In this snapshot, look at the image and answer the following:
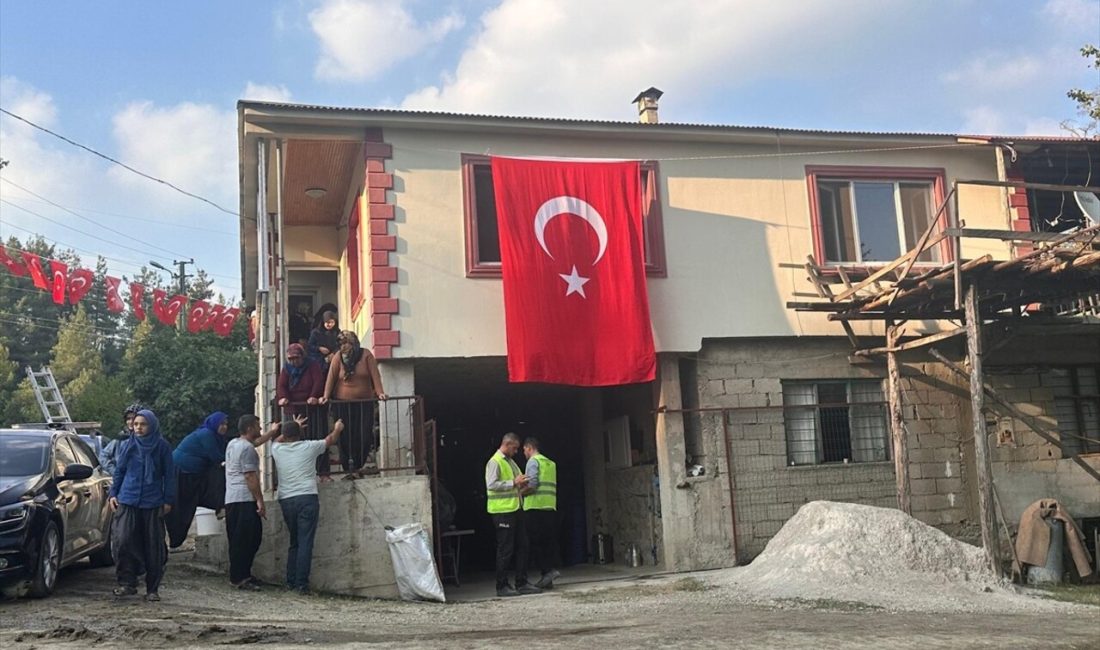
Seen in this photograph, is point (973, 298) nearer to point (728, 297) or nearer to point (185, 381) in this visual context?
point (728, 297)

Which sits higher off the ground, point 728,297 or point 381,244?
point 381,244

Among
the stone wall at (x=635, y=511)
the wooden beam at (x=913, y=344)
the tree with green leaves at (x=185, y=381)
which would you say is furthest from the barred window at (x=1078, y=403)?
the tree with green leaves at (x=185, y=381)

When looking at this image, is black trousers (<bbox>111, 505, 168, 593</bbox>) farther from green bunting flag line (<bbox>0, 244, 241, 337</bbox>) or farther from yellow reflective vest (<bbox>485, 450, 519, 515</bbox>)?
green bunting flag line (<bbox>0, 244, 241, 337</bbox>)

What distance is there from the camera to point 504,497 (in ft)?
38.4

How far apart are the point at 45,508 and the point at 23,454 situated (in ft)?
2.83

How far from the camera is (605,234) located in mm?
13344

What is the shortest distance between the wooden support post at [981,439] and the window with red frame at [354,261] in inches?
320

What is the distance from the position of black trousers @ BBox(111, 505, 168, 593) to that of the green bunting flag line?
39.4 ft

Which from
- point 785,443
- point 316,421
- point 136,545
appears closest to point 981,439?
point 785,443

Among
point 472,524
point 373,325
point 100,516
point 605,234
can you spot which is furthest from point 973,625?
point 472,524

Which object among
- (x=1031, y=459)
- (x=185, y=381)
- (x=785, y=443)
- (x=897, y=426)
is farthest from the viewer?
(x=185, y=381)

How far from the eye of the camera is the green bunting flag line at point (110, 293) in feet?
67.6

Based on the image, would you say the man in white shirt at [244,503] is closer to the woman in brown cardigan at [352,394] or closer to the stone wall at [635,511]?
the woman in brown cardigan at [352,394]

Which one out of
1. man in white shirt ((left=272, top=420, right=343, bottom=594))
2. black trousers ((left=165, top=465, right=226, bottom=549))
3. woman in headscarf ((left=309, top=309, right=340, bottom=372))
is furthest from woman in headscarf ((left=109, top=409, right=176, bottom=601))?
woman in headscarf ((left=309, top=309, right=340, bottom=372))
